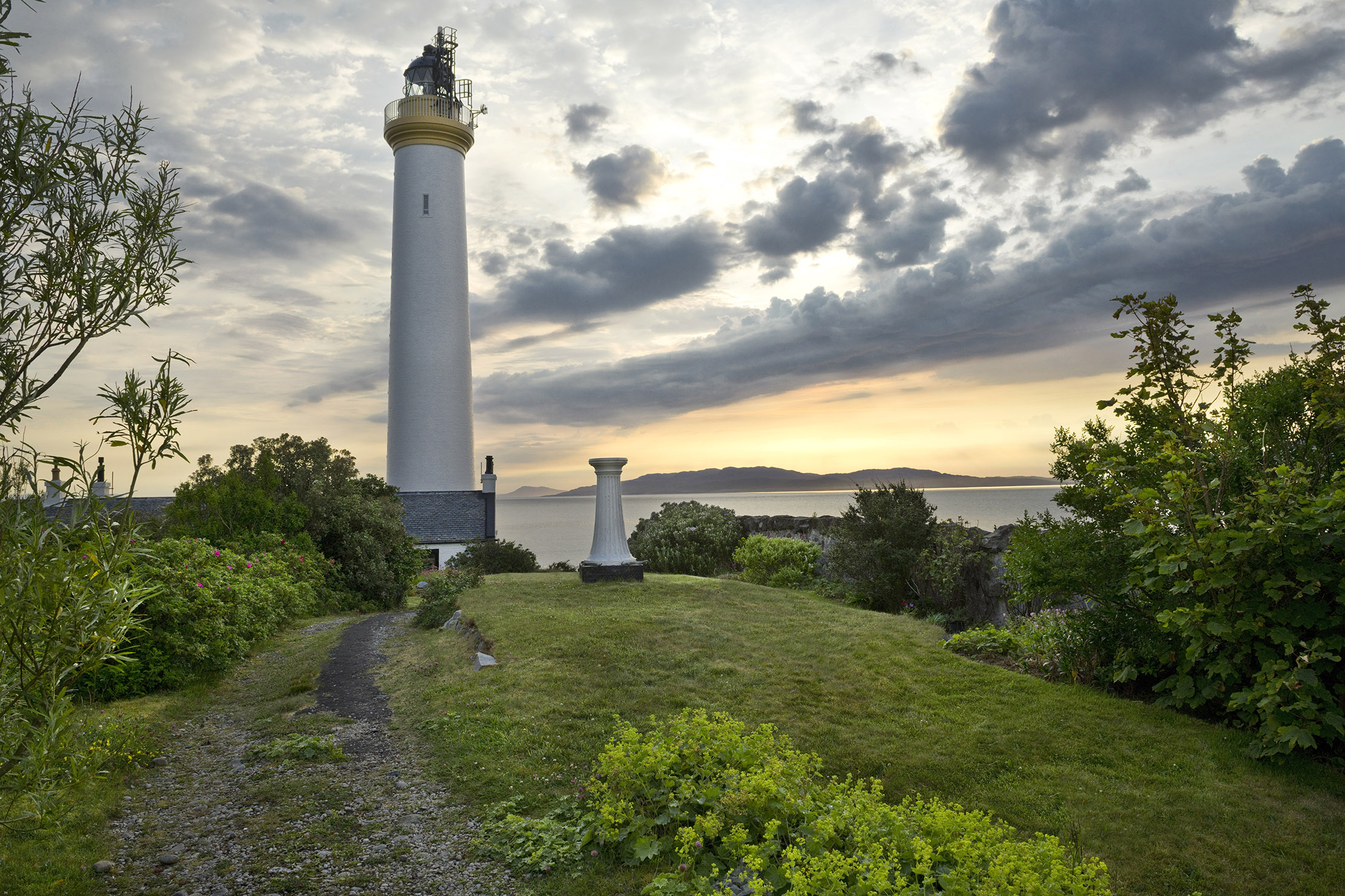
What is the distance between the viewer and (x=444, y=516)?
21266mm

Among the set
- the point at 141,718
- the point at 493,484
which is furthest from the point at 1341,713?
the point at 493,484

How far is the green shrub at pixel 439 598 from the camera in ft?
34.4

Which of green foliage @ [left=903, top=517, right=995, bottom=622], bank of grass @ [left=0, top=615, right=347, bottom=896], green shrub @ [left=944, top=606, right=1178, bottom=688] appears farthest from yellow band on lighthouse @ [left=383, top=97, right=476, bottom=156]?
green shrub @ [left=944, top=606, right=1178, bottom=688]

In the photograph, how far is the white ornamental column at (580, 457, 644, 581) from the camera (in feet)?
39.9

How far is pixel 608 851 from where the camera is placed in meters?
3.85

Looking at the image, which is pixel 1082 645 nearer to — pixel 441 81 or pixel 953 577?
pixel 953 577

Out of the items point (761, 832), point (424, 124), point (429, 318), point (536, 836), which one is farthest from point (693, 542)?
point (424, 124)

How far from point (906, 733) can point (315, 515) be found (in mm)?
12786

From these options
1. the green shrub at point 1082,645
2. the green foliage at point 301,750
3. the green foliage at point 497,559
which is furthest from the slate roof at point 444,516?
the green shrub at point 1082,645

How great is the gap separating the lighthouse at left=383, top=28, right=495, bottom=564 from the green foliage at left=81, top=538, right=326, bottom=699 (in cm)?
1138

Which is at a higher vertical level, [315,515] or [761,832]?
[315,515]

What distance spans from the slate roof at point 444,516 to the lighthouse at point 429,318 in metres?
0.03

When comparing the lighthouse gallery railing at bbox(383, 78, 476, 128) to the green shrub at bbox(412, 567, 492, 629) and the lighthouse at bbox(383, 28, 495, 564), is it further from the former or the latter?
the green shrub at bbox(412, 567, 492, 629)

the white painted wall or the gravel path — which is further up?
the white painted wall
